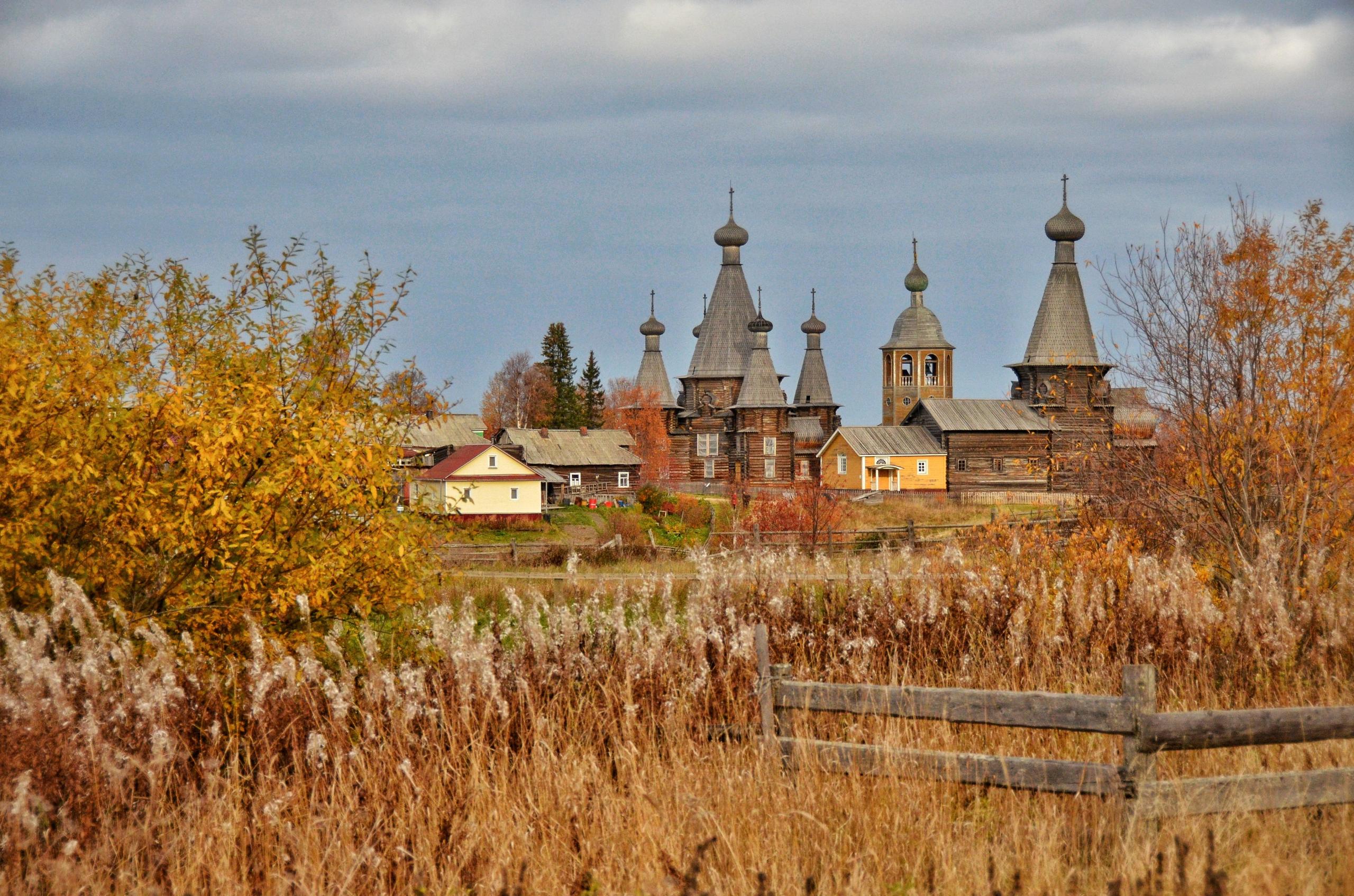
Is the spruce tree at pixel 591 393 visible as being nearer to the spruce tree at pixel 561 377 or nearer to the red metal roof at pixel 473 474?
the spruce tree at pixel 561 377

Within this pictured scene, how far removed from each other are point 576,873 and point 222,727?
9.56ft

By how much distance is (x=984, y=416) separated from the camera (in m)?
60.2

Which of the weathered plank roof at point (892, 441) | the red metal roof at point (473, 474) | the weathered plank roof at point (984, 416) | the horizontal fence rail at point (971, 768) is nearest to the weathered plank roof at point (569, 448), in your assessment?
the red metal roof at point (473, 474)

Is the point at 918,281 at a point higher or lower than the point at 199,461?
higher

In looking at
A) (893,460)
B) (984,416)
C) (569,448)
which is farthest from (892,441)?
(569,448)

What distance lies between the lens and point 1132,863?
16.6ft

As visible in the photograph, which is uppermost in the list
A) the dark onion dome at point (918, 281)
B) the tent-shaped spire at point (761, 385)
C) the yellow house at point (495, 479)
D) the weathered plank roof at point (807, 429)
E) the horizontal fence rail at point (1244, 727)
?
the dark onion dome at point (918, 281)

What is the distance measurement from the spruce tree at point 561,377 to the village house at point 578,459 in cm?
905

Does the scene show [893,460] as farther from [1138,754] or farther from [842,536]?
[1138,754]

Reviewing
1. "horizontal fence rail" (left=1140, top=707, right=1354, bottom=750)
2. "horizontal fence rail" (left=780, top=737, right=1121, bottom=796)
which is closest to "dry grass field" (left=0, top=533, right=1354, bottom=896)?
"horizontal fence rail" (left=780, top=737, right=1121, bottom=796)

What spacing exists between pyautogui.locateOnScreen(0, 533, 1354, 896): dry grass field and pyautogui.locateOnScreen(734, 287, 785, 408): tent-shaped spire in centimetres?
5865

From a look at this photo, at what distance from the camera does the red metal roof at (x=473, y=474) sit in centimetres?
4862

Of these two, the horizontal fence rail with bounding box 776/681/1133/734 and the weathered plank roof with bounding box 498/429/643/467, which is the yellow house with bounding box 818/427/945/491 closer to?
the weathered plank roof with bounding box 498/429/643/467

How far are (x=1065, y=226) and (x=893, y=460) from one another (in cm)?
1635
